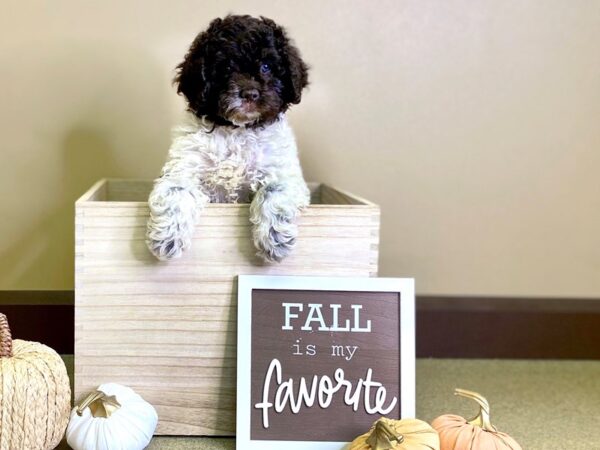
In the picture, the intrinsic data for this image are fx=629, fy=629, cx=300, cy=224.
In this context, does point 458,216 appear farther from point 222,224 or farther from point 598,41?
point 222,224

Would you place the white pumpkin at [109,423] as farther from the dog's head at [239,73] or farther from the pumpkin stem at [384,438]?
the dog's head at [239,73]

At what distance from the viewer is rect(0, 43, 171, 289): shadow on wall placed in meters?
1.81

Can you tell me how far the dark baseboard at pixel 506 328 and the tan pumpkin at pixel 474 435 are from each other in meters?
0.67

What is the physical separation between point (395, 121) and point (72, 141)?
37.7 inches

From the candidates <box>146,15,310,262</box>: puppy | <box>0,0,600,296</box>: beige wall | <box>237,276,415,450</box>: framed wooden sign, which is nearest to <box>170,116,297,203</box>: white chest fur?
<box>146,15,310,262</box>: puppy

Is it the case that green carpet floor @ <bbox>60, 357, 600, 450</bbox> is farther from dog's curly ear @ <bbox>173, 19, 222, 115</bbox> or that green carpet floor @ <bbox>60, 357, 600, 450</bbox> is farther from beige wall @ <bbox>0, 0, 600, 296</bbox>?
dog's curly ear @ <bbox>173, 19, 222, 115</bbox>

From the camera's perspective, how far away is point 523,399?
1.68 meters

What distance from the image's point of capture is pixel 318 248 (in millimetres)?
1339

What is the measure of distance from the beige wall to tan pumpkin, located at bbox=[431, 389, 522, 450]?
2.40 feet

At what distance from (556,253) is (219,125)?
1.17m

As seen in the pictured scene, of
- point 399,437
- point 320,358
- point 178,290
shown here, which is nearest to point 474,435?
point 399,437

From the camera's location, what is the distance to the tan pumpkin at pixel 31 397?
116 cm

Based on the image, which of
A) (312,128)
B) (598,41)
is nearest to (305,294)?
(312,128)

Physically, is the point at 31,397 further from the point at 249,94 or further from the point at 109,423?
the point at 249,94
